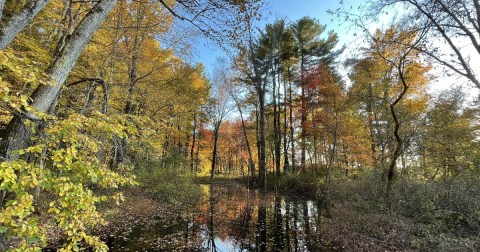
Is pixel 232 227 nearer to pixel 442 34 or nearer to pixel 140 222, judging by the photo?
pixel 140 222

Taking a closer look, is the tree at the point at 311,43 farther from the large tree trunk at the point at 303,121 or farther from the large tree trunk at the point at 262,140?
the large tree trunk at the point at 262,140

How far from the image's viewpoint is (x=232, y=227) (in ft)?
29.8

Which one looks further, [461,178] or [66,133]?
[461,178]

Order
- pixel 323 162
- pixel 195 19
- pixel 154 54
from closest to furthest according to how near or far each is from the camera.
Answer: pixel 195 19, pixel 154 54, pixel 323 162

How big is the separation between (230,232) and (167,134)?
11.5 meters

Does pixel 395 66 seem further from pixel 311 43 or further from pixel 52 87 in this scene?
pixel 311 43

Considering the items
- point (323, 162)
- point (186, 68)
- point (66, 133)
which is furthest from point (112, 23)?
point (323, 162)

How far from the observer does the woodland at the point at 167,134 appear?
2.93 m

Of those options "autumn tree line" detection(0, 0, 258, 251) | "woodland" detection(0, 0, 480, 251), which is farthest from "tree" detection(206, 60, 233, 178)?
"autumn tree line" detection(0, 0, 258, 251)

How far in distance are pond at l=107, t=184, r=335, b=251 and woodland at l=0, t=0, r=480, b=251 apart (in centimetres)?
14

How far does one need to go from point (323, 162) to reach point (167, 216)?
13.5 metres

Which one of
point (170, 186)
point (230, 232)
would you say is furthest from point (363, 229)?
point (170, 186)

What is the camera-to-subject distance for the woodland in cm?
293

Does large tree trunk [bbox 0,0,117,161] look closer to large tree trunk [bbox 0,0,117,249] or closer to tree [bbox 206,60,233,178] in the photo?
large tree trunk [bbox 0,0,117,249]
